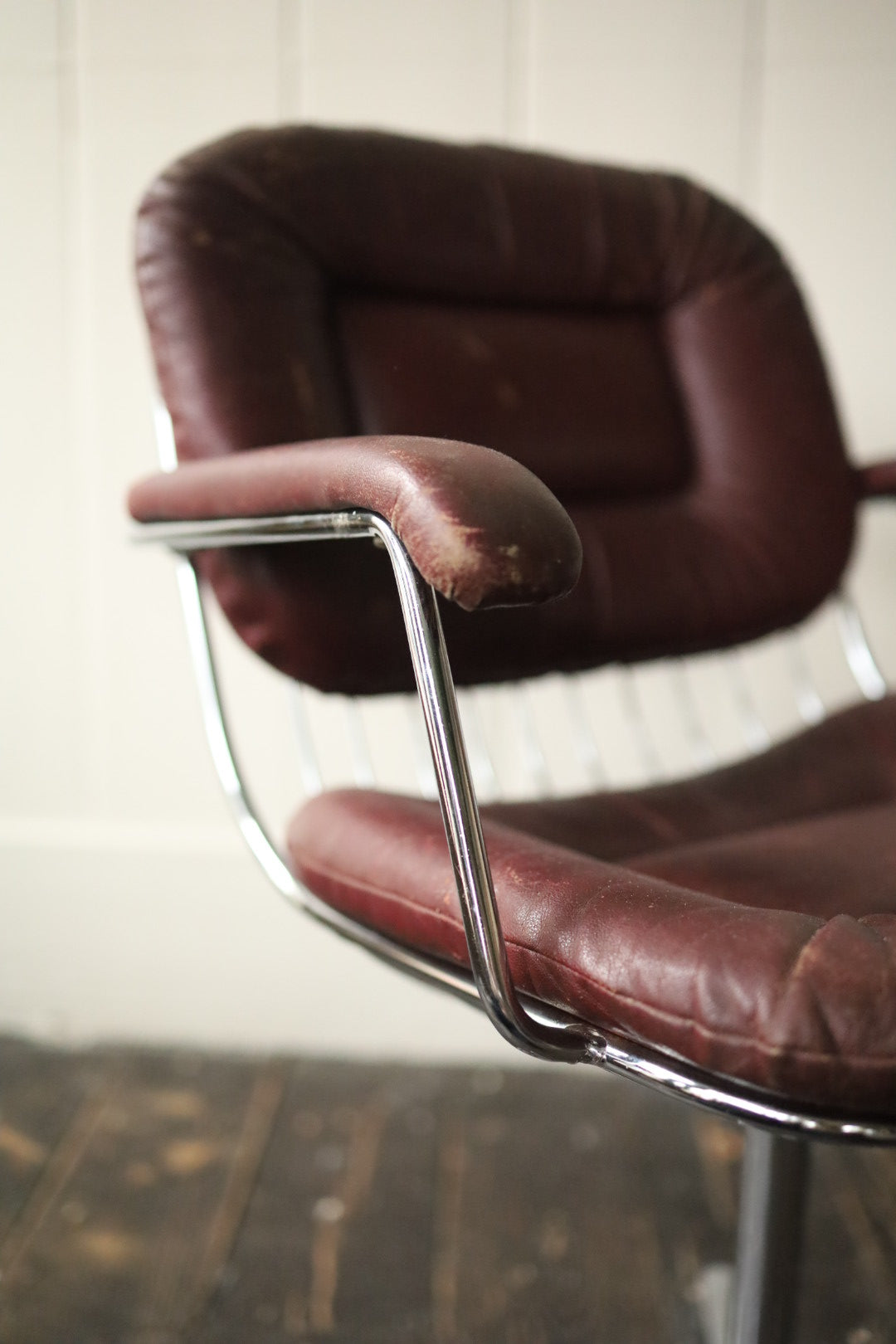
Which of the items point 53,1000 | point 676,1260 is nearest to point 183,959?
point 53,1000

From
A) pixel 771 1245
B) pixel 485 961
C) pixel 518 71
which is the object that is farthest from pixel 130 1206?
pixel 518 71

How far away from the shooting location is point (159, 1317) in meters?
1.00

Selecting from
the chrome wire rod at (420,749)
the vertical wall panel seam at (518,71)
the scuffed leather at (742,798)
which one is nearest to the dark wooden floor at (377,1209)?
the chrome wire rod at (420,749)

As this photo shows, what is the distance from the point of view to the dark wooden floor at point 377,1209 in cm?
→ 100

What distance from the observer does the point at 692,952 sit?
1.39ft

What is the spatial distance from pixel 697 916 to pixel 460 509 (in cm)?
18

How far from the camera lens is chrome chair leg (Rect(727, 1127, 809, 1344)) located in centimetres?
73

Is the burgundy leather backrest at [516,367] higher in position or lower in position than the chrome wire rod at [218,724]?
higher

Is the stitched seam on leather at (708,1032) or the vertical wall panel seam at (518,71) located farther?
the vertical wall panel seam at (518,71)

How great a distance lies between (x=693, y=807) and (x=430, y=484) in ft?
1.47

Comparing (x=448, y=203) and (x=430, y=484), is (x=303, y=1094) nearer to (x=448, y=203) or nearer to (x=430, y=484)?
(x=448, y=203)

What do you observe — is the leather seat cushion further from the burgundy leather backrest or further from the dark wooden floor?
the dark wooden floor

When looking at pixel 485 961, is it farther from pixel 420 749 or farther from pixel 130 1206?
pixel 130 1206

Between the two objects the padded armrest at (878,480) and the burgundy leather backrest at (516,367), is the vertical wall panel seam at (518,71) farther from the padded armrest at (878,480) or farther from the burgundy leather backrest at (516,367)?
the padded armrest at (878,480)
